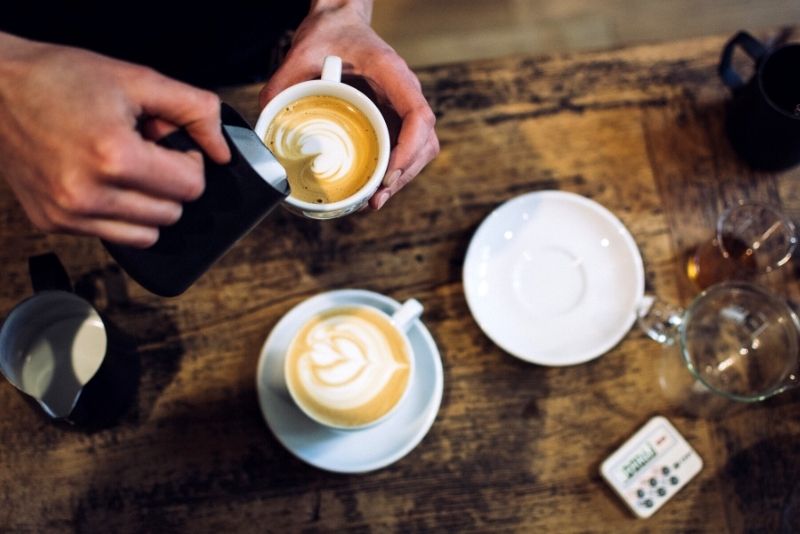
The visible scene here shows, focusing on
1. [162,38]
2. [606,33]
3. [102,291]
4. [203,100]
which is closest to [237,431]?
[102,291]

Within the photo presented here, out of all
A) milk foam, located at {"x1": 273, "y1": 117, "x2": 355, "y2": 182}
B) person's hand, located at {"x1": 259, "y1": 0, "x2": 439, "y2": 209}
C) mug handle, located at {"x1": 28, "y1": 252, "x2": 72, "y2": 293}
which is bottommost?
mug handle, located at {"x1": 28, "y1": 252, "x2": 72, "y2": 293}

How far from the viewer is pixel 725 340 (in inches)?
48.9

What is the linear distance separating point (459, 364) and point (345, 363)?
22 cm

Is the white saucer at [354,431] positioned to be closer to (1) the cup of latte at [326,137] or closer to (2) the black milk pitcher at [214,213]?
(1) the cup of latte at [326,137]

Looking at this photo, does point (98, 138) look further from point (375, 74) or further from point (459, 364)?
point (459, 364)

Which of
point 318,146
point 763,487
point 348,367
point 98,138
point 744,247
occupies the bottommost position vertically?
point 763,487

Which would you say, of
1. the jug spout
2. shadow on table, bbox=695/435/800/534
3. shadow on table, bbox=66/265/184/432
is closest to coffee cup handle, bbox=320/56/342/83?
shadow on table, bbox=66/265/184/432

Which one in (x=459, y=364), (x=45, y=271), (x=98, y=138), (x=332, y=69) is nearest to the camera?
(x=98, y=138)

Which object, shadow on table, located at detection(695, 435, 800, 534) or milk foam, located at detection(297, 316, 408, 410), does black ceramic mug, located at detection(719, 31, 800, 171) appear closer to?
shadow on table, located at detection(695, 435, 800, 534)

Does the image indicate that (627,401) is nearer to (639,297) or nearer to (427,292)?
(639,297)

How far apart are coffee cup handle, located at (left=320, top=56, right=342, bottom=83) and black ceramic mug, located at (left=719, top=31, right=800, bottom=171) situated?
0.72 meters

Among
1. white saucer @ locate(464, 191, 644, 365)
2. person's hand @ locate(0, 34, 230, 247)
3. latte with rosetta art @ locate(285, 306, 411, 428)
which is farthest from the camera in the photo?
white saucer @ locate(464, 191, 644, 365)

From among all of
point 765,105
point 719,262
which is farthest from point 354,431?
point 765,105

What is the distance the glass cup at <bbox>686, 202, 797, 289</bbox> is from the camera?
4.09 ft
